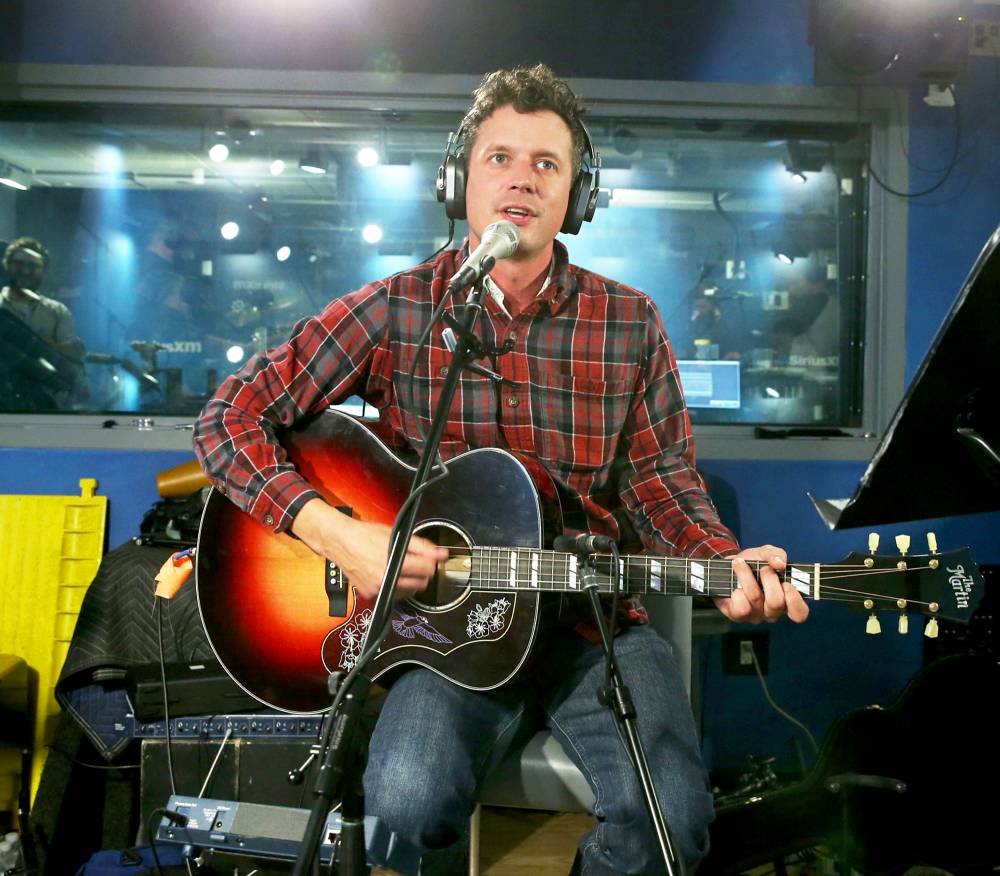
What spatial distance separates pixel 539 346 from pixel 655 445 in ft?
1.12

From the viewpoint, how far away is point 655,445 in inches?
85.0

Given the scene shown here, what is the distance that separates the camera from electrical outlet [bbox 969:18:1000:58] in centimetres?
328

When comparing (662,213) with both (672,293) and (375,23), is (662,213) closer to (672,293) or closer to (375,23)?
(672,293)

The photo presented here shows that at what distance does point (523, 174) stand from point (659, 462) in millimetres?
696

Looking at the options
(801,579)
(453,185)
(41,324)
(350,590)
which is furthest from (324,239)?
(801,579)

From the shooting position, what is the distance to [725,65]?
3.34 m

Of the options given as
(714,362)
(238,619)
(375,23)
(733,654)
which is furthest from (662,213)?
(238,619)

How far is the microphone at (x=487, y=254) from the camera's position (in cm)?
138

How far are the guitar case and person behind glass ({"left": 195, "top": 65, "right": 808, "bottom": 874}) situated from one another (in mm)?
757

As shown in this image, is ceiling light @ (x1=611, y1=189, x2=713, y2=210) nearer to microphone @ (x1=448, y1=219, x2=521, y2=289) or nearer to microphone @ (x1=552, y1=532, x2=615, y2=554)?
microphone @ (x1=448, y1=219, x2=521, y2=289)

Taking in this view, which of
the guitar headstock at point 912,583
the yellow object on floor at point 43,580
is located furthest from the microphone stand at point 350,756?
the yellow object on floor at point 43,580

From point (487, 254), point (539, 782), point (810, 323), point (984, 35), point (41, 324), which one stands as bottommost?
point (539, 782)

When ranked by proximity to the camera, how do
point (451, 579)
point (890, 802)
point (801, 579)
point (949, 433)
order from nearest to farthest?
point (949, 433) → point (801, 579) → point (451, 579) → point (890, 802)

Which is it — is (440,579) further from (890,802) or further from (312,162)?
(312,162)
